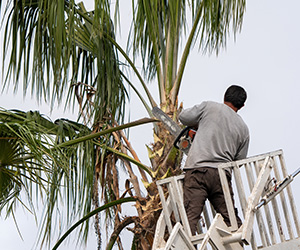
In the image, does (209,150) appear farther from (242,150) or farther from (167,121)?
(167,121)

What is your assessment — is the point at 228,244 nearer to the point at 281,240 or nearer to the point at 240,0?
the point at 281,240

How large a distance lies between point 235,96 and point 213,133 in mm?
451

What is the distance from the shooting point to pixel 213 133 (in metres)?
5.32

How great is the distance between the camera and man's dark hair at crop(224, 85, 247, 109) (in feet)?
18.3

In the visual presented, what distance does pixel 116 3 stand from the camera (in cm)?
674

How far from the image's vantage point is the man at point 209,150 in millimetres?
5195

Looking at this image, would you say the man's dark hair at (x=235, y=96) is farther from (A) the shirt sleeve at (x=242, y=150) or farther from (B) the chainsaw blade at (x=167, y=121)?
(B) the chainsaw blade at (x=167, y=121)

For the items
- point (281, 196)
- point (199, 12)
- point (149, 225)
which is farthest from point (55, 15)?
point (281, 196)

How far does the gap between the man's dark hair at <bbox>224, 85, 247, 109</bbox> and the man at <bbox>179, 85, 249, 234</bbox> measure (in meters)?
0.08

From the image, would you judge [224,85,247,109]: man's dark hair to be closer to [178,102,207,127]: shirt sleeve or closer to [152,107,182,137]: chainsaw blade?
[178,102,207,127]: shirt sleeve

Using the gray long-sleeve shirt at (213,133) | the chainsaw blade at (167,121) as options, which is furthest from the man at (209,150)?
the chainsaw blade at (167,121)

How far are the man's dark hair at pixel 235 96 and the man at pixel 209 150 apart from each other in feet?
0.27

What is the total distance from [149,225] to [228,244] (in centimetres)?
260

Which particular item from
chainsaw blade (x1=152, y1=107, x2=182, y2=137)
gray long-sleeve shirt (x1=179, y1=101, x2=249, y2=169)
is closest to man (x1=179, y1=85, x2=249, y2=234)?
gray long-sleeve shirt (x1=179, y1=101, x2=249, y2=169)
